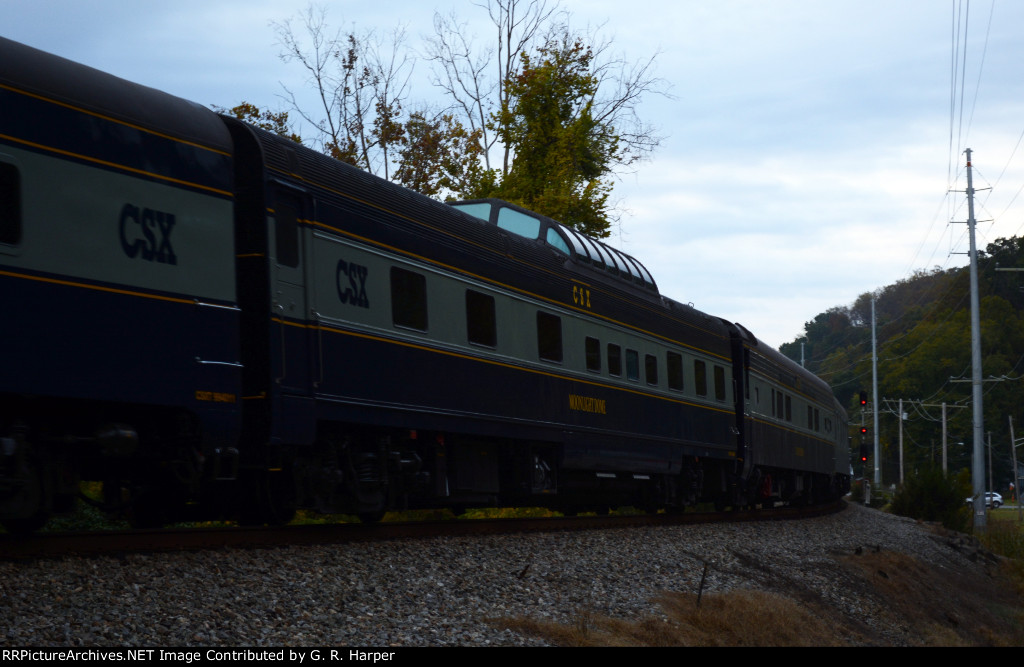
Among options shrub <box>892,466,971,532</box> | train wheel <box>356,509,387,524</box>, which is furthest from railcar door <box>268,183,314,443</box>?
shrub <box>892,466,971,532</box>

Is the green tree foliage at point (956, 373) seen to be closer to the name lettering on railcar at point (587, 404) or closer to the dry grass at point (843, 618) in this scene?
the dry grass at point (843, 618)

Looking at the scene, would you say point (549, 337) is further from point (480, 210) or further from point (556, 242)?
point (480, 210)

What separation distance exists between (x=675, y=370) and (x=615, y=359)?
275cm

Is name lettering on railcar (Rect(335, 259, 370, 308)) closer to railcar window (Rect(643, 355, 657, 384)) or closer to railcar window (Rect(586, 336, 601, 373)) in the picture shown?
railcar window (Rect(586, 336, 601, 373))

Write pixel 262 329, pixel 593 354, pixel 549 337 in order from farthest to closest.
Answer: pixel 593 354
pixel 549 337
pixel 262 329

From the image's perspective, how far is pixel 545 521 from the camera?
14.1 m

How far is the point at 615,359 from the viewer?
16547 millimetres

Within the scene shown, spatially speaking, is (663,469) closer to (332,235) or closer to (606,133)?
(332,235)

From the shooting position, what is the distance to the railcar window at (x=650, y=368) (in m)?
17.7

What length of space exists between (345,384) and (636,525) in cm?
722

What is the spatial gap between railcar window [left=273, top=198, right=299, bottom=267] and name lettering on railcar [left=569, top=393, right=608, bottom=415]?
6.08m

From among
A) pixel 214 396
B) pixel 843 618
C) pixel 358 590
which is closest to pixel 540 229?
pixel 843 618

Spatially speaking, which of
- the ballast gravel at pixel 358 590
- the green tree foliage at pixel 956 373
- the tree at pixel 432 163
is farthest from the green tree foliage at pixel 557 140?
the green tree foliage at pixel 956 373

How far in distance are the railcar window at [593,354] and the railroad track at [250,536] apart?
2.09m
